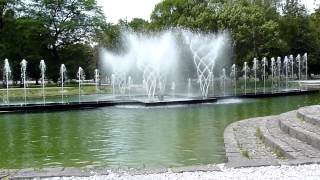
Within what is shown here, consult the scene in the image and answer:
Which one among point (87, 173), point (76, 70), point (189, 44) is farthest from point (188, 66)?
point (87, 173)

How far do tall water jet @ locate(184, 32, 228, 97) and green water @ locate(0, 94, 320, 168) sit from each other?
18.0m

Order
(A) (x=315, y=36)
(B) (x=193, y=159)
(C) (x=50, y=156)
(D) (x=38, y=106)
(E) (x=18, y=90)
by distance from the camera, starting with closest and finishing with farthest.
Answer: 1. (B) (x=193, y=159)
2. (C) (x=50, y=156)
3. (D) (x=38, y=106)
4. (E) (x=18, y=90)
5. (A) (x=315, y=36)

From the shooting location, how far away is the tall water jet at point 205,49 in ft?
129

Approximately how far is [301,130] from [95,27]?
4568 centimetres

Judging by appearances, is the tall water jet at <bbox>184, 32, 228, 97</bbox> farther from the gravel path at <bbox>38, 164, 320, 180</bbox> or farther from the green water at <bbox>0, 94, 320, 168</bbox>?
the gravel path at <bbox>38, 164, 320, 180</bbox>

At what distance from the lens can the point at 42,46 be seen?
170 feet

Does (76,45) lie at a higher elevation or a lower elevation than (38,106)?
higher

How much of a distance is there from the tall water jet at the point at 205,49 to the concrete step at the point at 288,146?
26.4 metres

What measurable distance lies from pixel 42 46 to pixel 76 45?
455 centimetres

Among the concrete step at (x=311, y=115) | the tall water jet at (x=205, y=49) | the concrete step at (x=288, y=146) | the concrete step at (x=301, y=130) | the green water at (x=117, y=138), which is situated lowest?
the green water at (x=117, y=138)

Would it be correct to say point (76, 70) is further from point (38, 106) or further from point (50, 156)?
point (50, 156)

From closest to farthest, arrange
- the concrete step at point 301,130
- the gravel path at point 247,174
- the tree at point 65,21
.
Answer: the gravel path at point 247,174 < the concrete step at point 301,130 < the tree at point 65,21

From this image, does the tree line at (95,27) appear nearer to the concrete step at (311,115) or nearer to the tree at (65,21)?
the tree at (65,21)

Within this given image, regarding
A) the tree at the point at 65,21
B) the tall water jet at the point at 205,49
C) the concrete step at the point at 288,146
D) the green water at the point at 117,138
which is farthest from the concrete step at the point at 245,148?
the tree at the point at 65,21
